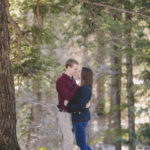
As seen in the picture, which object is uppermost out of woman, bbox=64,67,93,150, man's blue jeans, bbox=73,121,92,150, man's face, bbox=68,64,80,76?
man's face, bbox=68,64,80,76

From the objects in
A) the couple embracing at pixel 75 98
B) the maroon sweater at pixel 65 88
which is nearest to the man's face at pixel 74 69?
the couple embracing at pixel 75 98

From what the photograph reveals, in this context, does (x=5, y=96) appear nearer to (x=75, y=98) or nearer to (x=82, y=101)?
(x=75, y=98)

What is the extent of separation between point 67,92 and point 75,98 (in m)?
0.19

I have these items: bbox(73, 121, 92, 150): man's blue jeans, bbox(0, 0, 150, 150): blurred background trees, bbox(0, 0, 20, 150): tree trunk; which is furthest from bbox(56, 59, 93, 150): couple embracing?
bbox(0, 0, 150, 150): blurred background trees

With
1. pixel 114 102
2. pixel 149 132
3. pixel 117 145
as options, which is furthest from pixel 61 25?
pixel 149 132

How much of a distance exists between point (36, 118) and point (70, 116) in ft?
23.7

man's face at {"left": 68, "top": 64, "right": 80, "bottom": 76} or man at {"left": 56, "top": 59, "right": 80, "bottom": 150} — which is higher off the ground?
man's face at {"left": 68, "top": 64, "right": 80, "bottom": 76}

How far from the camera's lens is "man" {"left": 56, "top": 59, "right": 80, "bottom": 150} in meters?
4.46

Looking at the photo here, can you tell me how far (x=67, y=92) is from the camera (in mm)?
4434

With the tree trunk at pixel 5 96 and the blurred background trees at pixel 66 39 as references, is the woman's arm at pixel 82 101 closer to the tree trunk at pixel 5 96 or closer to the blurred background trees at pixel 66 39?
the tree trunk at pixel 5 96

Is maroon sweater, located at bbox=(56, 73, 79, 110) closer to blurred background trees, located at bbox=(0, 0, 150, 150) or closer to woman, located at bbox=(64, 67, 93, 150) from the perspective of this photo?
woman, located at bbox=(64, 67, 93, 150)

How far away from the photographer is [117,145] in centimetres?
1286

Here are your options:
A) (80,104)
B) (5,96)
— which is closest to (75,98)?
(80,104)

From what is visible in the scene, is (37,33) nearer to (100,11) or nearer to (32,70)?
(32,70)
